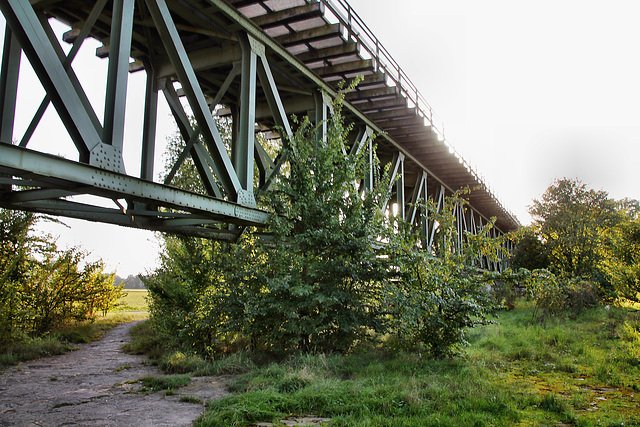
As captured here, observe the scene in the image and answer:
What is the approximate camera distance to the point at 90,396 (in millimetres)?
7668

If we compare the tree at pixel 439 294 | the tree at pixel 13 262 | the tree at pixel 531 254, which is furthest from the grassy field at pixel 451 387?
the tree at pixel 531 254

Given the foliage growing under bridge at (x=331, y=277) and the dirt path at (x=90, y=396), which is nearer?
the dirt path at (x=90, y=396)

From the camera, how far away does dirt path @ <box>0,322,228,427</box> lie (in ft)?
20.4

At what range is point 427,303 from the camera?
9250 millimetres

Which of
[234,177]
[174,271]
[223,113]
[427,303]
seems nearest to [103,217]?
[234,177]

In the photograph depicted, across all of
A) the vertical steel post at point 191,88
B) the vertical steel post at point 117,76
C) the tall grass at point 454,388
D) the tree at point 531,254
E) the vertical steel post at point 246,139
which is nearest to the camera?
the tall grass at point 454,388

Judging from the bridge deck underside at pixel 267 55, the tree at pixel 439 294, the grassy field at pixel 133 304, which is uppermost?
the bridge deck underside at pixel 267 55

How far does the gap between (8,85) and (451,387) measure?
29.2ft

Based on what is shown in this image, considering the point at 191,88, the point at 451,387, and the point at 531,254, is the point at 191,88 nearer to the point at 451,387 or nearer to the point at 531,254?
the point at 451,387

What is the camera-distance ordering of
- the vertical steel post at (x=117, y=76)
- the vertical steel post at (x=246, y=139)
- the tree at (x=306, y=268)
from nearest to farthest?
the vertical steel post at (x=117, y=76), the vertical steel post at (x=246, y=139), the tree at (x=306, y=268)

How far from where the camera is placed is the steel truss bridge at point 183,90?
6000 mm

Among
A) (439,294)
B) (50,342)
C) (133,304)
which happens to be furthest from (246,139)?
(133,304)

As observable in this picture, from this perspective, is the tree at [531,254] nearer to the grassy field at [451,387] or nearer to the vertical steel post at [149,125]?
the grassy field at [451,387]

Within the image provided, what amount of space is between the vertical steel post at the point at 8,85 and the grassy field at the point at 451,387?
572 cm
